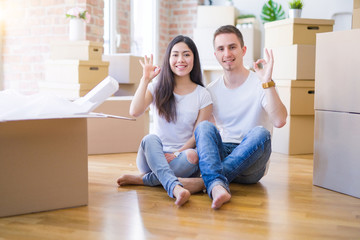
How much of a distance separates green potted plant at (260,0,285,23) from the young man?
284 cm

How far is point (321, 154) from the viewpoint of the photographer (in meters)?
2.01

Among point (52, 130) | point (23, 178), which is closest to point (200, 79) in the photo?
point (52, 130)

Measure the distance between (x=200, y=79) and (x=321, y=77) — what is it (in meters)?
0.58

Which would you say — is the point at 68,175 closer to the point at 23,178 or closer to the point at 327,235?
the point at 23,178

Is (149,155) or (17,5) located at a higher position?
(17,5)

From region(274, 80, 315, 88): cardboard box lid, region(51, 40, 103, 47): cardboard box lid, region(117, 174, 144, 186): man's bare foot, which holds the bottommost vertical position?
region(117, 174, 144, 186): man's bare foot

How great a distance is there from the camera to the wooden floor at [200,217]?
1.37 m

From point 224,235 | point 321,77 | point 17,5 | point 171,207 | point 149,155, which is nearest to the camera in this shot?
point 224,235

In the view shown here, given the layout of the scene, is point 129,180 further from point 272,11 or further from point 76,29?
point 272,11

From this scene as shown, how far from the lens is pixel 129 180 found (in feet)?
6.54

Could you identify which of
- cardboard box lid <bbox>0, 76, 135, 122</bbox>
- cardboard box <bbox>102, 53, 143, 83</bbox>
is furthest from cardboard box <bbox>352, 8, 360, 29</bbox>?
cardboard box <bbox>102, 53, 143, 83</bbox>

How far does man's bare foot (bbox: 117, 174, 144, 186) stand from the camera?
199 cm

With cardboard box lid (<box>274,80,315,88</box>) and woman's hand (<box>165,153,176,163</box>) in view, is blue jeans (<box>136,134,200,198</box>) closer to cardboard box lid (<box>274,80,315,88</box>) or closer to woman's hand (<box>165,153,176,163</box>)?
woman's hand (<box>165,153,176,163</box>)

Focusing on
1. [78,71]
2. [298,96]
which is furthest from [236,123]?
[78,71]
